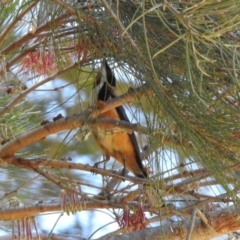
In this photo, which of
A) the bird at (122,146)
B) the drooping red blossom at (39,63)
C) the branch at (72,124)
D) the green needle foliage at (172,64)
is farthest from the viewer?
the bird at (122,146)

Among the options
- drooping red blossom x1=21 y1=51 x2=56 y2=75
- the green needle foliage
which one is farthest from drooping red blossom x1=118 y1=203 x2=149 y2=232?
drooping red blossom x1=21 y1=51 x2=56 y2=75

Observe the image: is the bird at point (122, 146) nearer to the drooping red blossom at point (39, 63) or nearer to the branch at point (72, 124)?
the drooping red blossom at point (39, 63)

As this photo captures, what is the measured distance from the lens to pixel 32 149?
1.85m

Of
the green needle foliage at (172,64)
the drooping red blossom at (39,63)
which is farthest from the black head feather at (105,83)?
the drooping red blossom at (39,63)

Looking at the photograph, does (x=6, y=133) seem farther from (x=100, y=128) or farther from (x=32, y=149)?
(x=32, y=149)

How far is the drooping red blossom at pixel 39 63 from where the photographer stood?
1356 mm

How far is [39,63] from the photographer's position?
4.54ft

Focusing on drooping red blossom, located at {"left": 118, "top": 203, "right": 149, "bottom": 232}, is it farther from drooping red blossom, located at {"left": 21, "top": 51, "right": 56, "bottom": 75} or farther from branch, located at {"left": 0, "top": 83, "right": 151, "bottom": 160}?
drooping red blossom, located at {"left": 21, "top": 51, "right": 56, "bottom": 75}

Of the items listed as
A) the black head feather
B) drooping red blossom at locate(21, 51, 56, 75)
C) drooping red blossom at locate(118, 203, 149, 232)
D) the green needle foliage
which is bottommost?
drooping red blossom at locate(118, 203, 149, 232)

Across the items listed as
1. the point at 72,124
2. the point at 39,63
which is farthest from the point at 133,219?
the point at 39,63

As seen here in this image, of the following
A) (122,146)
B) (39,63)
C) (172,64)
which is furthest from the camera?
(122,146)

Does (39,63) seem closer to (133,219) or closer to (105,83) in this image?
(105,83)

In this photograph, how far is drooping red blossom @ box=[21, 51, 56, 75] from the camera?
136 cm

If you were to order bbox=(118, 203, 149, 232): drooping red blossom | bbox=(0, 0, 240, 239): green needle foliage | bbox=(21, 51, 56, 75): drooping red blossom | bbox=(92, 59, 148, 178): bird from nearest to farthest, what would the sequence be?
bbox=(0, 0, 240, 239): green needle foliage → bbox=(118, 203, 149, 232): drooping red blossom → bbox=(21, 51, 56, 75): drooping red blossom → bbox=(92, 59, 148, 178): bird
